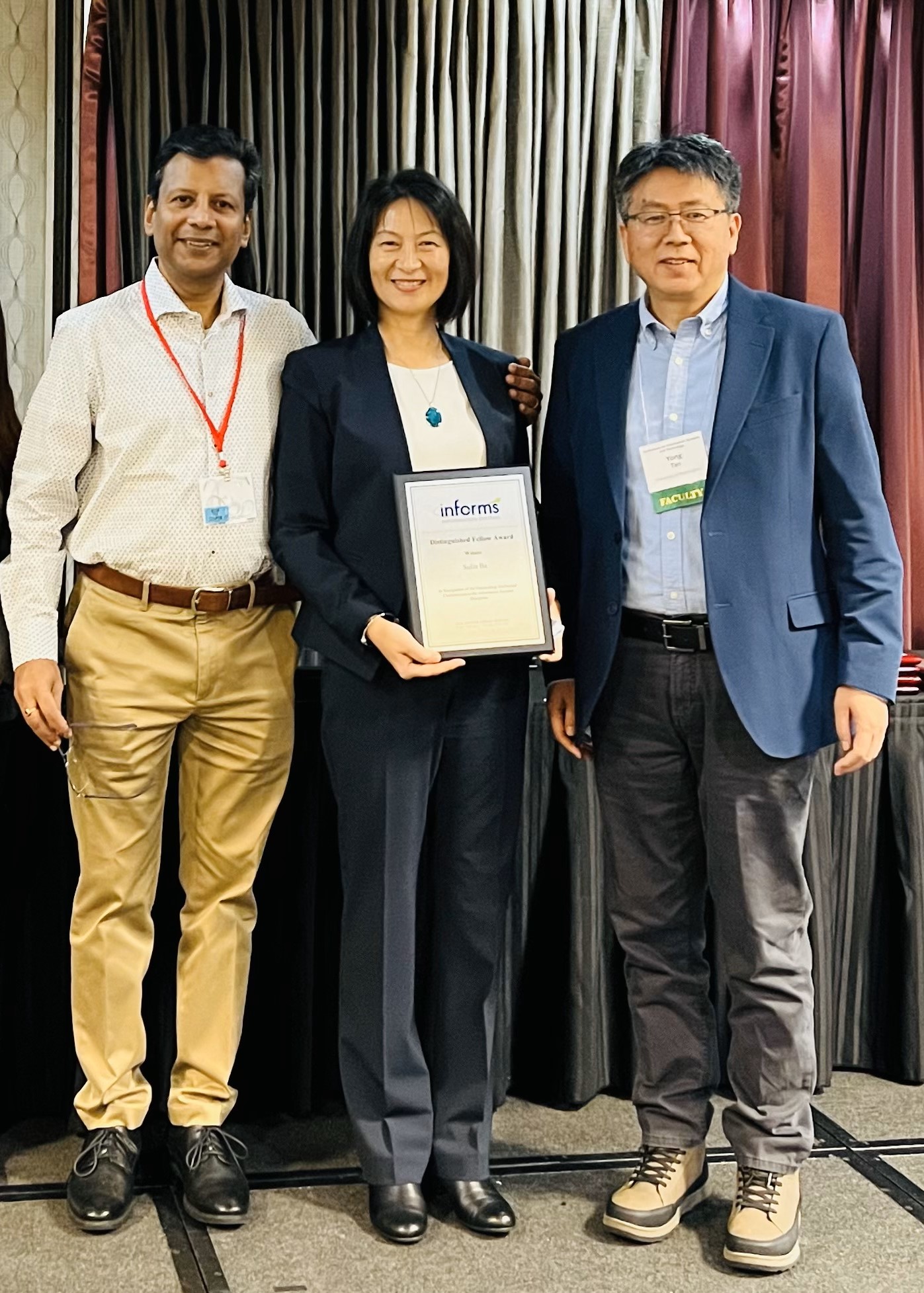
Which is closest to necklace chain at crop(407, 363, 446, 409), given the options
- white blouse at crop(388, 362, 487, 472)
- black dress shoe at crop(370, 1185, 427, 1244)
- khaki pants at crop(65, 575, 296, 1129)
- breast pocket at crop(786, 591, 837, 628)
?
white blouse at crop(388, 362, 487, 472)

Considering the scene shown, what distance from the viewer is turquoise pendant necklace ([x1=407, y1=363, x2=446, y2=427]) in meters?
2.40

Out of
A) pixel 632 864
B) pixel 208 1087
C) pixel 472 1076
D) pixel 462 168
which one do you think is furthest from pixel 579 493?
pixel 462 168

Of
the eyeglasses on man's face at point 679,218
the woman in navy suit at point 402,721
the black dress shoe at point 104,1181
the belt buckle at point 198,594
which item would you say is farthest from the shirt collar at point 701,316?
the black dress shoe at point 104,1181

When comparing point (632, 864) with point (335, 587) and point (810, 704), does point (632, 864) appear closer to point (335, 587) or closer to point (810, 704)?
point (810, 704)

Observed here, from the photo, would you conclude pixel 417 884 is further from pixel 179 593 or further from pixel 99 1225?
pixel 99 1225

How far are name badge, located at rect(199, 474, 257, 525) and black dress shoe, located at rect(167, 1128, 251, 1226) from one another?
41.5 inches

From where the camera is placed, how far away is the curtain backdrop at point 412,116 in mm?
3357

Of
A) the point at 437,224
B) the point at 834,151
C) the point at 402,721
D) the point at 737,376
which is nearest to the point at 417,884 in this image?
the point at 402,721

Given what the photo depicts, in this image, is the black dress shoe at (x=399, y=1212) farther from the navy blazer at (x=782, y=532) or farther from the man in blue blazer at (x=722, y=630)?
the navy blazer at (x=782, y=532)

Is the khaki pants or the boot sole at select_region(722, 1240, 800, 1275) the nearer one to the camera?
the boot sole at select_region(722, 1240, 800, 1275)

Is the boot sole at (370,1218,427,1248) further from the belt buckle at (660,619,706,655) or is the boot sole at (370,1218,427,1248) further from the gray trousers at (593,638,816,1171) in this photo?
the belt buckle at (660,619,706,655)

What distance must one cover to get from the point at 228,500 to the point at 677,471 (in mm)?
739

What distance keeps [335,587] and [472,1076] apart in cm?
86

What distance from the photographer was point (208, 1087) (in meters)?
2.56
